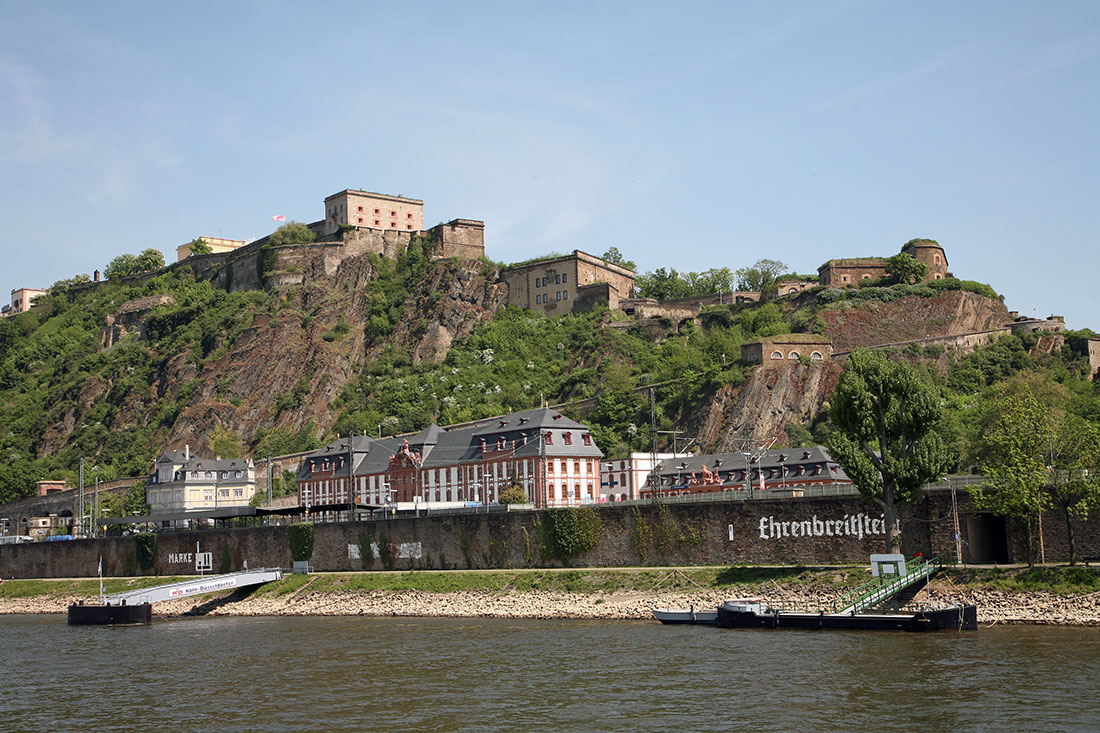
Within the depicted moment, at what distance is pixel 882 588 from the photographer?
2035 inches

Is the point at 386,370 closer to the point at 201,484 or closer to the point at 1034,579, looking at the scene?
the point at 201,484

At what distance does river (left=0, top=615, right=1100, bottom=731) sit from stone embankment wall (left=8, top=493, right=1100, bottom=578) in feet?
27.9

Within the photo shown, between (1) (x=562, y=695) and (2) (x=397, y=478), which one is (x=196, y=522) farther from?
(1) (x=562, y=695)

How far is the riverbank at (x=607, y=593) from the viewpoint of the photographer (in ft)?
160

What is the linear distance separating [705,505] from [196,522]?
5489cm

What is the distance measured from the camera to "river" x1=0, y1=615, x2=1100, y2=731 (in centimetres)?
3412

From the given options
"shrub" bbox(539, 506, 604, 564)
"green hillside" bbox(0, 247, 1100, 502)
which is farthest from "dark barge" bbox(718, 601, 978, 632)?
"green hillside" bbox(0, 247, 1100, 502)

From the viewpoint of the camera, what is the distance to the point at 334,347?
14038 cm

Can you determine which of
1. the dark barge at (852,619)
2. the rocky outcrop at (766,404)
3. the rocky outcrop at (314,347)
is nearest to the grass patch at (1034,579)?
the dark barge at (852,619)

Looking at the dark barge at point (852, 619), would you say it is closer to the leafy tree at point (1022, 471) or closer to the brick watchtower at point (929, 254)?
the leafy tree at point (1022, 471)

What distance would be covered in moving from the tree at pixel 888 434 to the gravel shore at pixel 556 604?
5444 mm

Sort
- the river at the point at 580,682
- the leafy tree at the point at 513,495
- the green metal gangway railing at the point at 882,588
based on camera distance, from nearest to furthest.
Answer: the river at the point at 580,682 → the green metal gangway railing at the point at 882,588 → the leafy tree at the point at 513,495

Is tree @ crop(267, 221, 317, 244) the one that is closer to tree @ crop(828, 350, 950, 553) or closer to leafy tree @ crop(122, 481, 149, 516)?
leafy tree @ crop(122, 481, 149, 516)

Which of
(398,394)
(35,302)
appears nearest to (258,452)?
(398,394)
